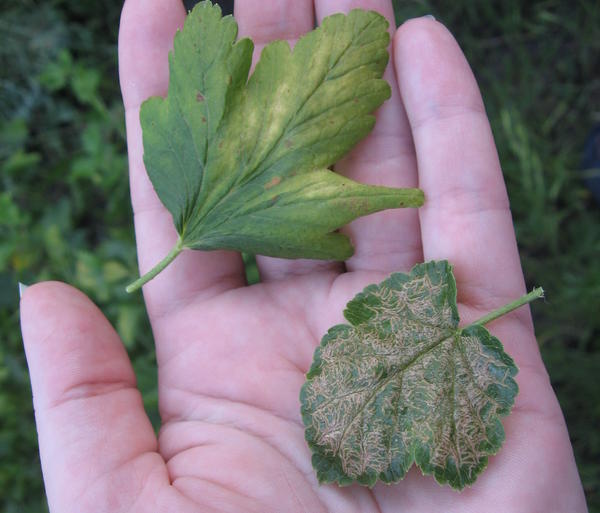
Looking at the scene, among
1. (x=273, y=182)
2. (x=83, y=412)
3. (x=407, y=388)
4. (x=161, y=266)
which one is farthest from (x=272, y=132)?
(x=83, y=412)

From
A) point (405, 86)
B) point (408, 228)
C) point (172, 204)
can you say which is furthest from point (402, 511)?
point (405, 86)

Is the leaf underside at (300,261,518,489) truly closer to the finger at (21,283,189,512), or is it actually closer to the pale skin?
the pale skin

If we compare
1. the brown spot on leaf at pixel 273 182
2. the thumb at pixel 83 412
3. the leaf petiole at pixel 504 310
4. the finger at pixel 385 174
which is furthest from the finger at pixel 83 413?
the leaf petiole at pixel 504 310

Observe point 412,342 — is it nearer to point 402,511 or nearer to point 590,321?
point 402,511

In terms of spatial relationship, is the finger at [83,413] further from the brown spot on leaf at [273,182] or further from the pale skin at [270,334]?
the brown spot on leaf at [273,182]

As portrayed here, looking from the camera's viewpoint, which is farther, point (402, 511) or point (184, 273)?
point (184, 273)

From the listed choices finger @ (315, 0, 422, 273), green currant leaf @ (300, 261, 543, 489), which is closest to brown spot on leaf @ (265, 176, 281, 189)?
finger @ (315, 0, 422, 273)

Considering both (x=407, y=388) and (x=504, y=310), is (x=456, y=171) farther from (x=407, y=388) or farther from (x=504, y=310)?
(x=407, y=388)

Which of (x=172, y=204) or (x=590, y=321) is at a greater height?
(x=172, y=204)
